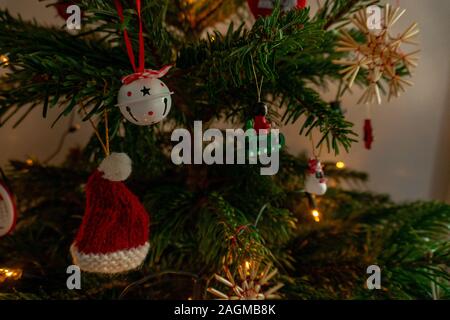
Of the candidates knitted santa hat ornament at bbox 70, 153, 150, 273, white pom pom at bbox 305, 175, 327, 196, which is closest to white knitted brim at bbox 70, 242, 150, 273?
knitted santa hat ornament at bbox 70, 153, 150, 273

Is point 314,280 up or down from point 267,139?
down

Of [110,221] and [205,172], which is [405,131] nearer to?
[205,172]

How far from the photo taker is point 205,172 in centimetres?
55

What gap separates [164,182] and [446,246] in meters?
0.40

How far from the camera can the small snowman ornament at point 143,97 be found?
34 centimetres

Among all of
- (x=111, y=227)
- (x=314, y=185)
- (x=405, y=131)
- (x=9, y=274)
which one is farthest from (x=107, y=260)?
(x=405, y=131)

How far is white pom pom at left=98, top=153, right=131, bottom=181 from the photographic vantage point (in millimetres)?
389

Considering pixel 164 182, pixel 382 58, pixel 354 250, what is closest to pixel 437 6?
pixel 382 58

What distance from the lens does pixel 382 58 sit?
0.48 metres

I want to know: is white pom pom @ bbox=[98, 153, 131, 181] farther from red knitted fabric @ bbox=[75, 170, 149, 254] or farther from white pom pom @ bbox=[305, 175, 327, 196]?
white pom pom @ bbox=[305, 175, 327, 196]

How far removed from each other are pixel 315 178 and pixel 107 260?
272 millimetres

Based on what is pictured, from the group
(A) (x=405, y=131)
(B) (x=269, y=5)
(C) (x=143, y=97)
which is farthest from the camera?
(A) (x=405, y=131)

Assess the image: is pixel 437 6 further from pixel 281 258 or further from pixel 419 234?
pixel 281 258

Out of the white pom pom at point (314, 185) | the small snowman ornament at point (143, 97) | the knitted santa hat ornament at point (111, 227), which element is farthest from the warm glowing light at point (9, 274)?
the white pom pom at point (314, 185)
